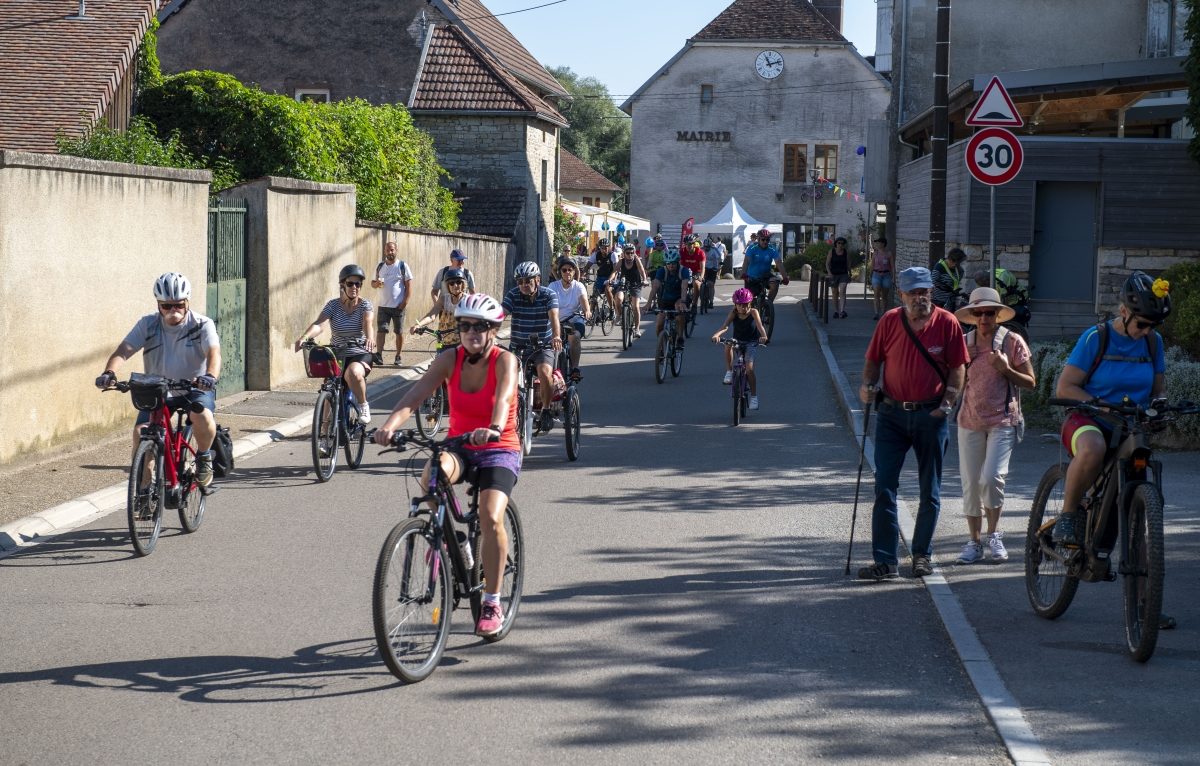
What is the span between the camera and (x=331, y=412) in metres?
12.0

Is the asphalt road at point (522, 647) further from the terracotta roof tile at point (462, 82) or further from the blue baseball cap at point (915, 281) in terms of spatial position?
the terracotta roof tile at point (462, 82)

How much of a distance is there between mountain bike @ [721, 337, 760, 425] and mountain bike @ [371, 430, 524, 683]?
29.7 feet

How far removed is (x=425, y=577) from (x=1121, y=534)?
10.4ft

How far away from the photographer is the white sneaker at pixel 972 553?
877 centimetres

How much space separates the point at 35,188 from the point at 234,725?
26.0ft

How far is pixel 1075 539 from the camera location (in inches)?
279

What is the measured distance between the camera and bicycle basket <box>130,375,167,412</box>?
29.2ft

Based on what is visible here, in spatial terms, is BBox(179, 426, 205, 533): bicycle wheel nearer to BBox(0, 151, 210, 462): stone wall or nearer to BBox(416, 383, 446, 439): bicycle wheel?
BBox(0, 151, 210, 462): stone wall

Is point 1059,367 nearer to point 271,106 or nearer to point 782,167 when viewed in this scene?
point 271,106

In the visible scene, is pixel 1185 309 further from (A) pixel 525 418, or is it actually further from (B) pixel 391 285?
(B) pixel 391 285

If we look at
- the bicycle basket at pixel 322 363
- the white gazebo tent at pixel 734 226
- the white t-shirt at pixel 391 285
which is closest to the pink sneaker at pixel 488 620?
the bicycle basket at pixel 322 363

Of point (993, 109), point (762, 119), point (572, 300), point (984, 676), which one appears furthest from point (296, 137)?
point (762, 119)

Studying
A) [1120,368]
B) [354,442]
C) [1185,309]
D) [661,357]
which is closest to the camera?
[1120,368]

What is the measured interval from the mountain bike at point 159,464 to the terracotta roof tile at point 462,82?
3131 cm
